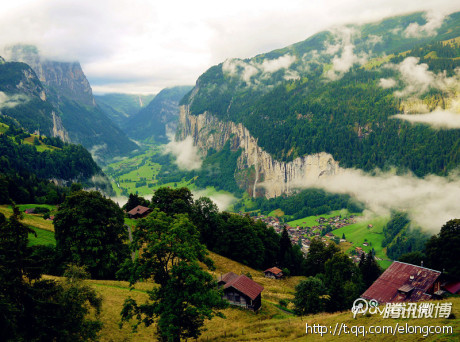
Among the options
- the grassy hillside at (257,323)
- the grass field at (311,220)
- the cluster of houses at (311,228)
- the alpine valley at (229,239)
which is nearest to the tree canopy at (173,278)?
the alpine valley at (229,239)

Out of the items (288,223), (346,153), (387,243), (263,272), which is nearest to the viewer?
(263,272)

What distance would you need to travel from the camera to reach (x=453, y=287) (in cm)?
4903

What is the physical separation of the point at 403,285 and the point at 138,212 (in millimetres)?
66154

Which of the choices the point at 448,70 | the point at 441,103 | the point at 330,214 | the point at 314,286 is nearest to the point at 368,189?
the point at 330,214

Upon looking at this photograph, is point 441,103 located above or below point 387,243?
above

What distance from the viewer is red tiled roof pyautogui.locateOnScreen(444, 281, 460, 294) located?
4778 cm

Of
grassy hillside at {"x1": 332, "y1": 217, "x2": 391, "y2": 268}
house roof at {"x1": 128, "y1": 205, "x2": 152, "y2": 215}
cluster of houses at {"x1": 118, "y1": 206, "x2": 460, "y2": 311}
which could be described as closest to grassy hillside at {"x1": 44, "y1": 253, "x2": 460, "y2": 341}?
cluster of houses at {"x1": 118, "y1": 206, "x2": 460, "y2": 311}

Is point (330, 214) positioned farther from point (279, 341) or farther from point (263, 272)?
point (279, 341)

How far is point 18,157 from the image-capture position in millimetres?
131375

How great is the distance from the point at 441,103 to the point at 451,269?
164 m

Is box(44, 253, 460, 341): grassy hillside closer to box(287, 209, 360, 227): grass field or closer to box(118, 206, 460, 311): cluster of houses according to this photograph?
box(118, 206, 460, 311): cluster of houses

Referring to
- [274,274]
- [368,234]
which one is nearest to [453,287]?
[274,274]

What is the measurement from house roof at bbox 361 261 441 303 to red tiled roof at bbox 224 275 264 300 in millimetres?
17295

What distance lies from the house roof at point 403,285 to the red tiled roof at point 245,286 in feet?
56.7
